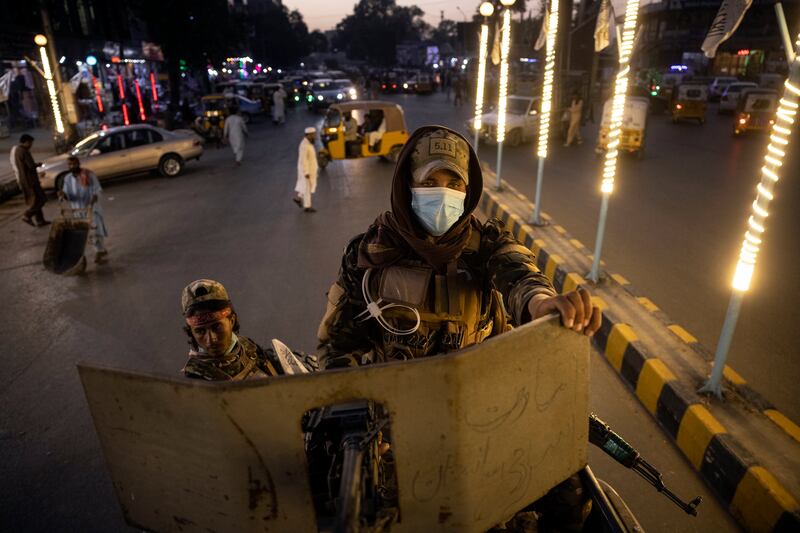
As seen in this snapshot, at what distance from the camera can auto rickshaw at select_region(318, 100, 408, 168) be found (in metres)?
13.9

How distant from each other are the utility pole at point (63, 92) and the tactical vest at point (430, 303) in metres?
17.0

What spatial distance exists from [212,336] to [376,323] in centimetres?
98

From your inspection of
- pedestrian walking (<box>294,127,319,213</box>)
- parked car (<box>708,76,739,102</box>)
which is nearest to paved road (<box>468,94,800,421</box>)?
pedestrian walking (<box>294,127,319,213</box>)

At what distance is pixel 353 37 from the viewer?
10144 cm

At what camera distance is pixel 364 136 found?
561 inches

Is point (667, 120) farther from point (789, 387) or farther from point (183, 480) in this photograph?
point (183, 480)

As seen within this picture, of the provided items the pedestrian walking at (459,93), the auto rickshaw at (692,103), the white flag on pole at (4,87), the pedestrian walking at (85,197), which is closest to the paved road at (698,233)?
the auto rickshaw at (692,103)

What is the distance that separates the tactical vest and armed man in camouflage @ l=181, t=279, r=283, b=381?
97 cm

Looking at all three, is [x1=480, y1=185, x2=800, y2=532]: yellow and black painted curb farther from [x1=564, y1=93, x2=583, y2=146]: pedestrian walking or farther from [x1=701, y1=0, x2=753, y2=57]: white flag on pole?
[x1=564, y1=93, x2=583, y2=146]: pedestrian walking

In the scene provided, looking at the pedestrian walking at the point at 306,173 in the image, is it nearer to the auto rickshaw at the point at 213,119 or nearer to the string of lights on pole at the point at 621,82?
the string of lights on pole at the point at 621,82

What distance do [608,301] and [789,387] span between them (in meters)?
1.57

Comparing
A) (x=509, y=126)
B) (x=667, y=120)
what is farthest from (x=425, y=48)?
(x=509, y=126)

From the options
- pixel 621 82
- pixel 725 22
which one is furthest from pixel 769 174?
pixel 621 82

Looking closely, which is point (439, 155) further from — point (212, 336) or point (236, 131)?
point (236, 131)
